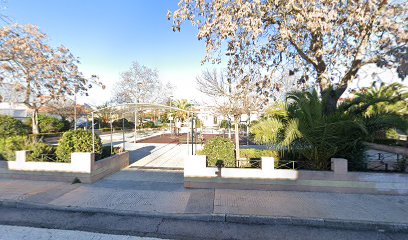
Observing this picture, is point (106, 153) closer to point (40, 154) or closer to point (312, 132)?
point (40, 154)

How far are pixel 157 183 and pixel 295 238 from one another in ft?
13.2

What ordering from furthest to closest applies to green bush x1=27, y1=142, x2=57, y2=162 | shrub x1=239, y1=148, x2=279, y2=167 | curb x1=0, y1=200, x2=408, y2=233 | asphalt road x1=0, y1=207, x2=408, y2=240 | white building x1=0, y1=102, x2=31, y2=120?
white building x1=0, y1=102, x2=31, y2=120 → green bush x1=27, y1=142, x2=57, y2=162 → shrub x1=239, y1=148, x2=279, y2=167 → curb x1=0, y1=200, x2=408, y2=233 → asphalt road x1=0, y1=207, x2=408, y2=240

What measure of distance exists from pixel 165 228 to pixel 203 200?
1.22 m

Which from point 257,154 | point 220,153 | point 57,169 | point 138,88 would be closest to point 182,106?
point 138,88

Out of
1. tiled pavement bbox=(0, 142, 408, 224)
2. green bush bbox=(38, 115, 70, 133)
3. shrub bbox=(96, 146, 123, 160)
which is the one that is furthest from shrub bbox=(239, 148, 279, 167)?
green bush bbox=(38, 115, 70, 133)

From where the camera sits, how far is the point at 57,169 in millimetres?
6066

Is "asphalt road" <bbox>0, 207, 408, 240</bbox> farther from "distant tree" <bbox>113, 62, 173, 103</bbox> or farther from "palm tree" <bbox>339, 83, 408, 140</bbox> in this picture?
"distant tree" <bbox>113, 62, 173, 103</bbox>

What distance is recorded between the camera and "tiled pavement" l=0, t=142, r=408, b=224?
13.5ft

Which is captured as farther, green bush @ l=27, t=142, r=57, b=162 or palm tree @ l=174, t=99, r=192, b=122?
palm tree @ l=174, t=99, r=192, b=122

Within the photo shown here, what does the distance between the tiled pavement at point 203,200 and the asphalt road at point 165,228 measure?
270 millimetres

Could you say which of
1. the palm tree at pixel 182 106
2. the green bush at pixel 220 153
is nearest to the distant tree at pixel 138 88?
the palm tree at pixel 182 106

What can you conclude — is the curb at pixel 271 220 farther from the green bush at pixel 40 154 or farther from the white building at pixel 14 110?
the white building at pixel 14 110

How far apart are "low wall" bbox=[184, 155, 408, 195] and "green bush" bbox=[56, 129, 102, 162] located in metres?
3.55

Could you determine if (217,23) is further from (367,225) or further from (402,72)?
(367,225)
